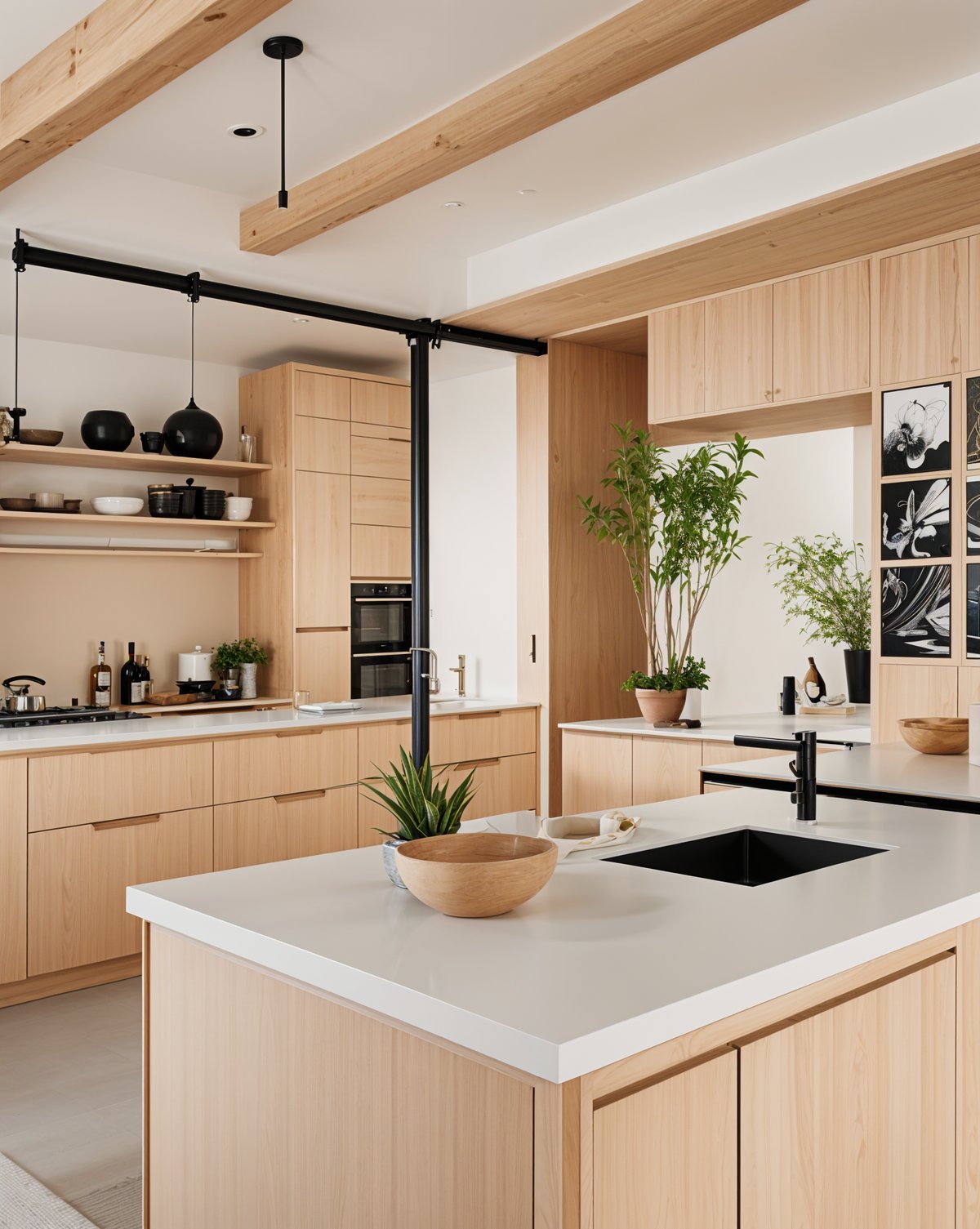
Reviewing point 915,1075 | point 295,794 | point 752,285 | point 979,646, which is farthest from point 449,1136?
point 752,285

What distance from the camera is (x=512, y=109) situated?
328cm

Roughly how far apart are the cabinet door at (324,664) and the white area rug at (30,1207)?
3.28m

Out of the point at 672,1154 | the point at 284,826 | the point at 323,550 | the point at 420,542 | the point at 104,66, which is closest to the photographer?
the point at 672,1154

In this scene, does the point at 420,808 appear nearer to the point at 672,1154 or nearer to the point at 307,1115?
the point at 307,1115

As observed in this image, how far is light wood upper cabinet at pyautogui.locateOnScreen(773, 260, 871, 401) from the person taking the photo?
4.15 m

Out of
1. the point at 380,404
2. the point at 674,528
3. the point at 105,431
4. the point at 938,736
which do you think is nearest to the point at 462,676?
the point at 380,404

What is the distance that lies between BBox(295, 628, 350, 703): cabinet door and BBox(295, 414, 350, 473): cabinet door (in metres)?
0.86

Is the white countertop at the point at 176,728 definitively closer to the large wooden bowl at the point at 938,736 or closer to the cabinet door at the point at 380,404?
the cabinet door at the point at 380,404

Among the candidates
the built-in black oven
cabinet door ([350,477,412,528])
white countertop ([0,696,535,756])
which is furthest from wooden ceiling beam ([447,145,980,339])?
white countertop ([0,696,535,756])

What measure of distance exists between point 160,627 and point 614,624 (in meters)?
2.36

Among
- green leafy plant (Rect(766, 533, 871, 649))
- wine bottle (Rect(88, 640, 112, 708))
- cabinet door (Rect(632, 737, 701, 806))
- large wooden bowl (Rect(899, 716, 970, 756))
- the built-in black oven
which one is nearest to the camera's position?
large wooden bowl (Rect(899, 716, 970, 756))

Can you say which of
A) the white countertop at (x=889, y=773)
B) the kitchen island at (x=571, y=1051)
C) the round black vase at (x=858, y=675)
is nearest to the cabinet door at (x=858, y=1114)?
the kitchen island at (x=571, y=1051)

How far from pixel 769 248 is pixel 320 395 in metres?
2.58

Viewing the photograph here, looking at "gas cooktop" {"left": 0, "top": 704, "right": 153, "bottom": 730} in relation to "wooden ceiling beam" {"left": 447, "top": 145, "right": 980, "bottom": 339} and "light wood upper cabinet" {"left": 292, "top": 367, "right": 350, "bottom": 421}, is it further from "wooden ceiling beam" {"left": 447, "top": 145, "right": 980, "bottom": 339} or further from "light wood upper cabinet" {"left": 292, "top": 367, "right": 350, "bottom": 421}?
"wooden ceiling beam" {"left": 447, "top": 145, "right": 980, "bottom": 339}
